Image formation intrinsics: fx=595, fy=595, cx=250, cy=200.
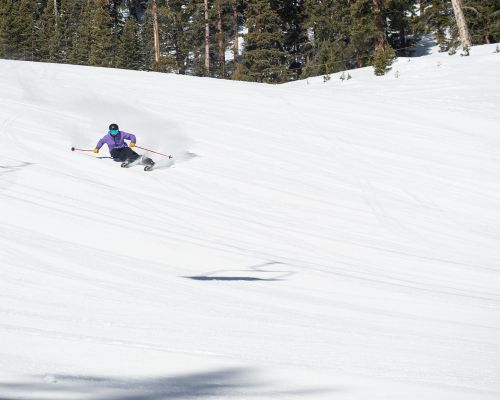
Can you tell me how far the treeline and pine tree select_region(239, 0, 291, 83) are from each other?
79mm

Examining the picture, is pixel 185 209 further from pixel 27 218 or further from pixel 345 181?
pixel 345 181

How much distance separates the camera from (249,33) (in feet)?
145

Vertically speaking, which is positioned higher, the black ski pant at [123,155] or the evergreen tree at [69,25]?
the evergreen tree at [69,25]

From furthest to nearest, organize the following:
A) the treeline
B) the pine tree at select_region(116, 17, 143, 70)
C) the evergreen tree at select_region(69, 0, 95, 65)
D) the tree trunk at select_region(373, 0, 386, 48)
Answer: the evergreen tree at select_region(69, 0, 95, 65) → the pine tree at select_region(116, 17, 143, 70) → the treeline → the tree trunk at select_region(373, 0, 386, 48)

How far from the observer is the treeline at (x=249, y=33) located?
35.6m

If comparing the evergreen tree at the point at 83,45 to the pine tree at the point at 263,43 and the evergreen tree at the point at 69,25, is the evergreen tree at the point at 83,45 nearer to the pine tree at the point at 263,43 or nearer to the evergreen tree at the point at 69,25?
the evergreen tree at the point at 69,25

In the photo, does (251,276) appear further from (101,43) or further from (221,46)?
(101,43)

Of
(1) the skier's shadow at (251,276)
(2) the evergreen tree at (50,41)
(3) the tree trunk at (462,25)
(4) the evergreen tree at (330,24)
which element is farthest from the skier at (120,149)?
(2) the evergreen tree at (50,41)

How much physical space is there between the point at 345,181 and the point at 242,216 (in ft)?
11.3

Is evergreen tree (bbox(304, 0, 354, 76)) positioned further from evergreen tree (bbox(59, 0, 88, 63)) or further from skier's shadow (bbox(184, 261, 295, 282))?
skier's shadow (bbox(184, 261, 295, 282))

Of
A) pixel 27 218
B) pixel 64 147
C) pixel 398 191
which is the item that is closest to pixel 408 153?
pixel 398 191

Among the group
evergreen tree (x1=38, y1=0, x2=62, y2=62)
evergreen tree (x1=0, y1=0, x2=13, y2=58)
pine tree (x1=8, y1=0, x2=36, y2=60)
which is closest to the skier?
evergreen tree (x1=0, y1=0, x2=13, y2=58)

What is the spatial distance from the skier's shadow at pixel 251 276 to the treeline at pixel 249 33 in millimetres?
18743

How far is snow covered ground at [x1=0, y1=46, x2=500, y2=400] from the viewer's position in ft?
12.8
